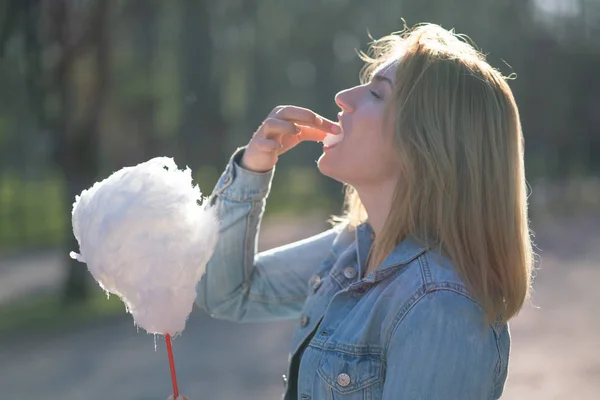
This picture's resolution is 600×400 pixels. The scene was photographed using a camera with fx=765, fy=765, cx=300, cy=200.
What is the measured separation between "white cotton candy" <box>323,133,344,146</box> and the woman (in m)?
0.02

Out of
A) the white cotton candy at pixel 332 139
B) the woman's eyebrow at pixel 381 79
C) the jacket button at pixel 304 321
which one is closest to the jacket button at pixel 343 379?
the jacket button at pixel 304 321

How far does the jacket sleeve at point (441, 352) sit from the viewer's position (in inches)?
65.4

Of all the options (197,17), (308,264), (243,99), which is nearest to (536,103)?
(243,99)

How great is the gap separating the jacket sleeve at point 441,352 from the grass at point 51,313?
7.17 meters

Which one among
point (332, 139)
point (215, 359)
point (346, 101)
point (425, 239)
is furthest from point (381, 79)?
point (215, 359)

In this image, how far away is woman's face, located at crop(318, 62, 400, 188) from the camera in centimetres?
199

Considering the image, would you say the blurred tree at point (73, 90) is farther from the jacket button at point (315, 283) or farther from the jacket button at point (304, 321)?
the jacket button at point (304, 321)

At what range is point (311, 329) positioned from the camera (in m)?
2.10

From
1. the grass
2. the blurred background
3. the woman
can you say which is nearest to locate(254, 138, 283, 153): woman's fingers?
the woman

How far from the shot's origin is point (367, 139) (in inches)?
79.3

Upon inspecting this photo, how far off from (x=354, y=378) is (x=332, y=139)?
→ 0.68 meters

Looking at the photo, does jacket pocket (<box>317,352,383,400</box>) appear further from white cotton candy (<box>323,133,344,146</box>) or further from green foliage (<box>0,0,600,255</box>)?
green foliage (<box>0,0,600,255</box>)

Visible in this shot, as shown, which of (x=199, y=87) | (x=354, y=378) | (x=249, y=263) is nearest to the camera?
(x=354, y=378)

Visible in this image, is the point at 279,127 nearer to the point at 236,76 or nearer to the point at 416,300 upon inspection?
the point at 416,300
